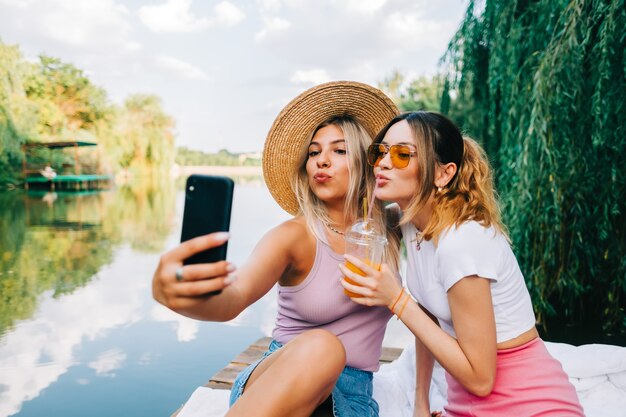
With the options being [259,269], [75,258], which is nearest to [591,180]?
[259,269]

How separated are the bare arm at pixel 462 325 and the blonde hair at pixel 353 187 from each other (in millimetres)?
415

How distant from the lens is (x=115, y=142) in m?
24.7

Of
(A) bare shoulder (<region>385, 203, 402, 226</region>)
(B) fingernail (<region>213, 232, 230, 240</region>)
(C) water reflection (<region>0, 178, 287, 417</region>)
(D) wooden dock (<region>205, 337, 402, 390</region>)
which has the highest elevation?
(B) fingernail (<region>213, 232, 230, 240</region>)

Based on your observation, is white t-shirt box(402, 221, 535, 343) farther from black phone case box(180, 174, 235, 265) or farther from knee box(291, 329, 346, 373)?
black phone case box(180, 174, 235, 265)

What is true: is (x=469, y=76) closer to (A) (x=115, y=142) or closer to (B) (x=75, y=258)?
(B) (x=75, y=258)

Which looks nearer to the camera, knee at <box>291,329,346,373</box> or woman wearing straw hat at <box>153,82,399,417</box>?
woman wearing straw hat at <box>153,82,399,417</box>

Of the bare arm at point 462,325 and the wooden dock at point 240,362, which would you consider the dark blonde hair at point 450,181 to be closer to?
the bare arm at point 462,325

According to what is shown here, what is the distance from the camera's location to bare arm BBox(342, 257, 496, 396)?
1296 mm

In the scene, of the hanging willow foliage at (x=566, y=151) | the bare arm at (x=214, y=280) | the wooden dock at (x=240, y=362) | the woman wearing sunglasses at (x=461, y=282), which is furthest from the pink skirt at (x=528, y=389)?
the hanging willow foliage at (x=566, y=151)

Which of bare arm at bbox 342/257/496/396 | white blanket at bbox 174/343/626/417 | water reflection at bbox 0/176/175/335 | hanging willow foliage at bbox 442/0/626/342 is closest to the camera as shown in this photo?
bare arm at bbox 342/257/496/396

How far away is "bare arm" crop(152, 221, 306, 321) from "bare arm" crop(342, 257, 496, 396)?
0.26m

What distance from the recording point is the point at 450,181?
1.56m

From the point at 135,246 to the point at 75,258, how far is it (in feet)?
4.10

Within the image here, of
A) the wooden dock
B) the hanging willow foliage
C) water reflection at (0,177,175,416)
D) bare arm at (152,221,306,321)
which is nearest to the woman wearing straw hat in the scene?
bare arm at (152,221,306,321)
